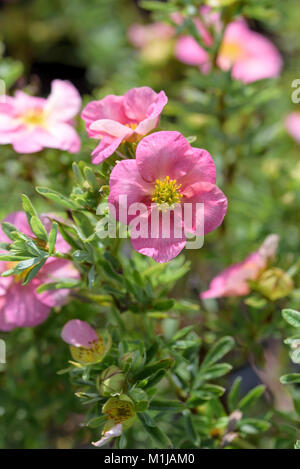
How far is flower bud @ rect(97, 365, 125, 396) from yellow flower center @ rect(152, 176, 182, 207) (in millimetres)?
240

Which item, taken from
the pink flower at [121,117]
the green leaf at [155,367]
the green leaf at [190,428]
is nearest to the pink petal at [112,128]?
the pink flower at [121,117]

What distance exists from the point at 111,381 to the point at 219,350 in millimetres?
259

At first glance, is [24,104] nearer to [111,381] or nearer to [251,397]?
[111,381]

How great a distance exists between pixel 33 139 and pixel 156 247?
321mm

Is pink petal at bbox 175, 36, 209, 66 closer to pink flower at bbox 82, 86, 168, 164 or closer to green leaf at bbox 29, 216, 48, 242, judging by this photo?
pink flower at bbox 82, 86, 168, 164

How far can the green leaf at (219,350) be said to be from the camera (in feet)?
2.98

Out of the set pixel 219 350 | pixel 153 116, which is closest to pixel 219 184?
pixel 219 350

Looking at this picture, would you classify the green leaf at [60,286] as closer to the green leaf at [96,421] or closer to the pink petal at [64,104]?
the green leaf at [96,421]

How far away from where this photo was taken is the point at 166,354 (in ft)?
2.90

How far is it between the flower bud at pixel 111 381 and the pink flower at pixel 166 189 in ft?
0.56

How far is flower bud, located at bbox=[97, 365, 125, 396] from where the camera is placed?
720 mm

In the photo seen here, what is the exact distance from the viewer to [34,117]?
3.18 ft

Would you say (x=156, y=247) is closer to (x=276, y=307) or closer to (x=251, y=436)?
(x=276, y=307)

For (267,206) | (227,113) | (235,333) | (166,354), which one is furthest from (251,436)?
(227,113)
